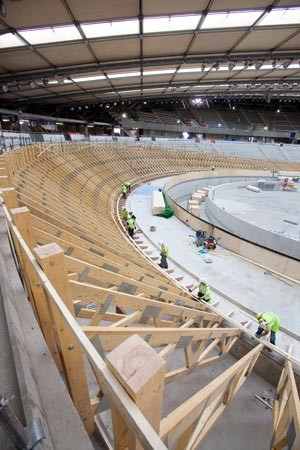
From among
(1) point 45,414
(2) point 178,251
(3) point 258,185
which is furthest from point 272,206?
(1) point 45,414

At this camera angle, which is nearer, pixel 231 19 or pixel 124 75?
pixel 231 19

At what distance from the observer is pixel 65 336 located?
1606mm

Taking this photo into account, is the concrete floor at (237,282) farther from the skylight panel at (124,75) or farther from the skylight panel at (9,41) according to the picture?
the skylight panel at (124,75)

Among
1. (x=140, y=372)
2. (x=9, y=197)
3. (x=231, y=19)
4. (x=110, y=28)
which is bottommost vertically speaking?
(x=140, y=372)

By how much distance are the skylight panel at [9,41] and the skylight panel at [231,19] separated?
8127 millimetres

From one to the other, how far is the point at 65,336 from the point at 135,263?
393cm

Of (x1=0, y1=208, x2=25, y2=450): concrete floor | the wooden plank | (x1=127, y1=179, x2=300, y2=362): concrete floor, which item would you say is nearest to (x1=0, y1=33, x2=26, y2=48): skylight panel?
(x1=127, y1=179, x2=300, y2=362): concrete floor

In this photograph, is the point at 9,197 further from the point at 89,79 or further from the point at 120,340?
the point at 89,79

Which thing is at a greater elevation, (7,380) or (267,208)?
(7,380)

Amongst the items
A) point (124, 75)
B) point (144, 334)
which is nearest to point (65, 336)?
point (144, 334)

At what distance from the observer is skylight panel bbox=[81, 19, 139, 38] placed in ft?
30.6

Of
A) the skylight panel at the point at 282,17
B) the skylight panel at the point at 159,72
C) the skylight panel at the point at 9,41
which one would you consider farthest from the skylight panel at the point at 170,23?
the skylight panel at the point at 159,72

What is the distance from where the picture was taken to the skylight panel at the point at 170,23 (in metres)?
9.38

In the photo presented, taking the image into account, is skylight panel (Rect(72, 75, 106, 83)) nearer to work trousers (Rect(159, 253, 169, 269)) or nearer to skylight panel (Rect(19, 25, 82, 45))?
skylight panel (Rect(19, 25, 82, 45))
